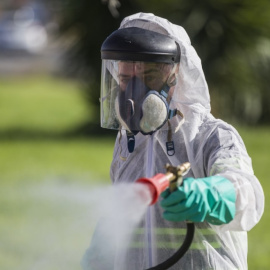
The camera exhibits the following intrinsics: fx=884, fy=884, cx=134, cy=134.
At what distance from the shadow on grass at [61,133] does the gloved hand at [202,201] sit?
1183 centimetres

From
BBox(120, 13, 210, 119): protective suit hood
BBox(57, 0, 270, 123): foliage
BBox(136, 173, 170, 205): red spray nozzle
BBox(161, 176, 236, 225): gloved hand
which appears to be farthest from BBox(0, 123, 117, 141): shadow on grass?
BBox(136, 173, 170, 205): red spray nozzle

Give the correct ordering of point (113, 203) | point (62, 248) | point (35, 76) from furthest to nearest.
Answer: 1. point (35, 76)
2. point (62, 248)
3. point (113, 203)

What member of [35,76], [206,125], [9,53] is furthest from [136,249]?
[9,53]

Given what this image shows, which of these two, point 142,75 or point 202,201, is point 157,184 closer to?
point 202,201

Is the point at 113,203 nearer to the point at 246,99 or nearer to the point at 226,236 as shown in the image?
the point at 226,236

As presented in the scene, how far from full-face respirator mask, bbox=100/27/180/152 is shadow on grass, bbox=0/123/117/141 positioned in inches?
447

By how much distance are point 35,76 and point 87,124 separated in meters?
14.1

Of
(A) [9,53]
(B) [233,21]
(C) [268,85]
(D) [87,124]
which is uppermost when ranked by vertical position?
(B) [233,21]

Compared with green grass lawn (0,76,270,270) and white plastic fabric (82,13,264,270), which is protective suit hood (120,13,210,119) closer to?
white plastic fabric (82,13,264,270)

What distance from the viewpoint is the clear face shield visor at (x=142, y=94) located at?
310 centimetres

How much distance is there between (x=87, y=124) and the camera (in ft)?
52.2

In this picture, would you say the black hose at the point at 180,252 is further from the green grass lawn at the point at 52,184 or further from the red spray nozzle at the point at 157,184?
the green grass lawn at the point at 52,184

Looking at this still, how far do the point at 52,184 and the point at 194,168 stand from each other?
720cm

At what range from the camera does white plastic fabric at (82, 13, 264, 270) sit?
2902 mm
